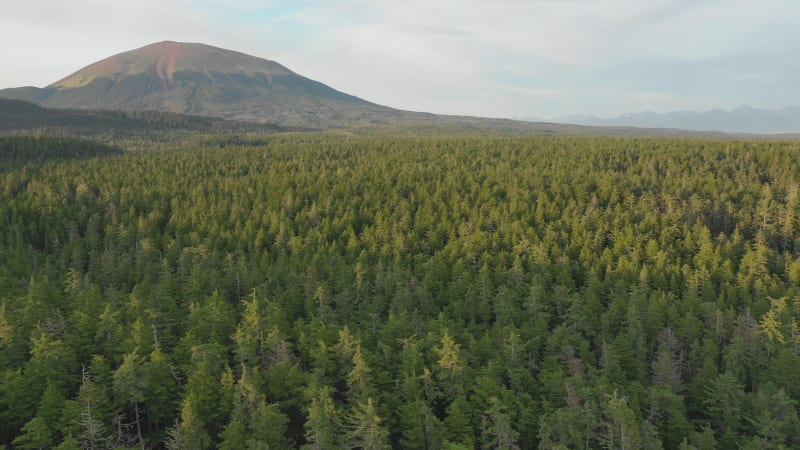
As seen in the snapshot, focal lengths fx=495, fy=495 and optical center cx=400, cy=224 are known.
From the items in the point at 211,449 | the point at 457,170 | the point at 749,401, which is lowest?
the point at 211,449

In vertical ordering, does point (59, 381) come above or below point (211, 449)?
above

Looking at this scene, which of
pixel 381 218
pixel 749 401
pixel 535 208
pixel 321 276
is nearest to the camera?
pixel 749 401

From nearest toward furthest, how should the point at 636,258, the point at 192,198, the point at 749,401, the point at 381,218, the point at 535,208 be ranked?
1. the point at 749,401
2. the point at 636,258
3. the point at 381,218
4. the point at 535,208
5. the point at 192,198

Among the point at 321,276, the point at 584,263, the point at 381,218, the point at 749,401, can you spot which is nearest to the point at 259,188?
the point at 381,218

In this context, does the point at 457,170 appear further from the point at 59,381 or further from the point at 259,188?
the point at 59,381

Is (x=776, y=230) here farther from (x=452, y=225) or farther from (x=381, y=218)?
(x=381, y=218)

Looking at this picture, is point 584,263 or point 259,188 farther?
point 259,188
